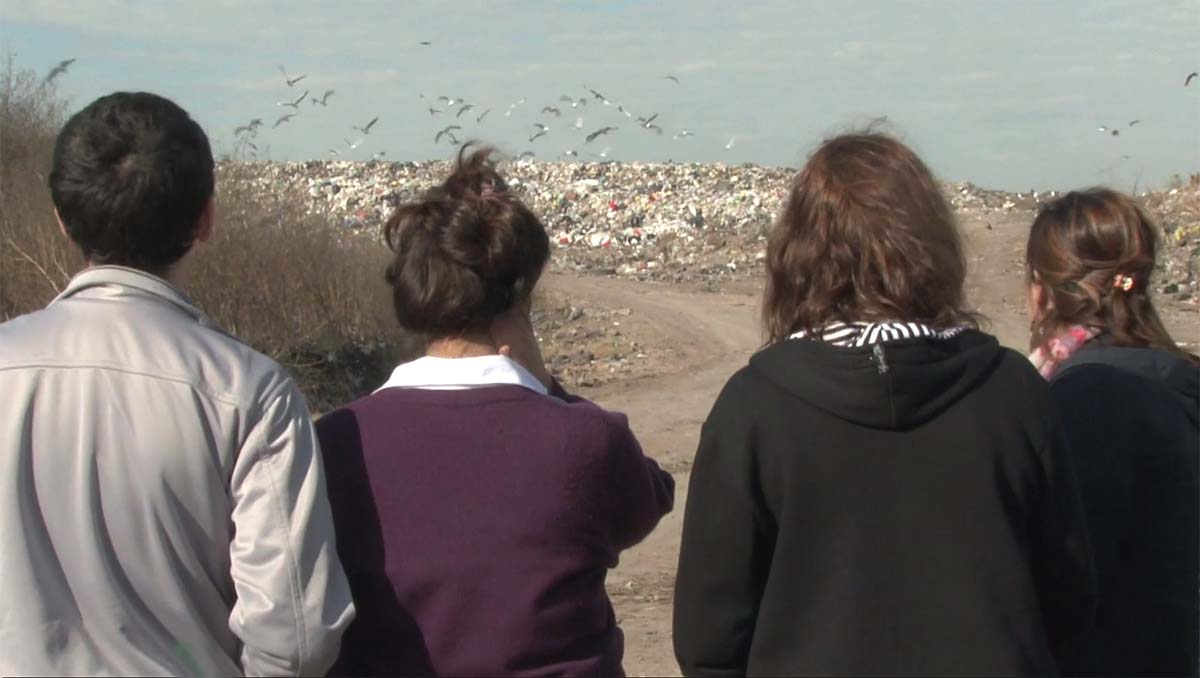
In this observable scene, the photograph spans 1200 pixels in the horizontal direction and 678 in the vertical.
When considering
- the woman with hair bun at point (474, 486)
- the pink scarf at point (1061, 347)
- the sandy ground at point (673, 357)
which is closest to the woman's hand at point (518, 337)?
the woman with hair bun at point (474, 486)

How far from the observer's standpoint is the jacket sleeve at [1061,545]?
7.34 ft

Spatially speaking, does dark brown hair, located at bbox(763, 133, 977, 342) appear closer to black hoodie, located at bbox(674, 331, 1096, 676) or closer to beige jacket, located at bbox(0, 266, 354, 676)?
black hoodie, located at bbox(674, 331, 1096, 676)

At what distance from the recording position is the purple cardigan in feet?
7.28

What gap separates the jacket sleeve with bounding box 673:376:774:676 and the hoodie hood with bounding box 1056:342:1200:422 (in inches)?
32.4

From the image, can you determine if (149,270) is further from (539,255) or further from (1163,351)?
(1163,351)

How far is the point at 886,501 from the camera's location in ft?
7.14

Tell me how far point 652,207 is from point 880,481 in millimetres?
27128

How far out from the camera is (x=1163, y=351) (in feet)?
8.77

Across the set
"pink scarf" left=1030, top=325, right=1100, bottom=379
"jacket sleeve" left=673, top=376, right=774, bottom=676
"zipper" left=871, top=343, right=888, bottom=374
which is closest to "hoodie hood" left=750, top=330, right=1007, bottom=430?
"zipper" left=871, top=343, right=888, bottom=374

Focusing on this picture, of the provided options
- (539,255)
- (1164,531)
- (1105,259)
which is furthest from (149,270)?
(1164,531)

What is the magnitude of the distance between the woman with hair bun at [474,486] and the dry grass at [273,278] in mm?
9325

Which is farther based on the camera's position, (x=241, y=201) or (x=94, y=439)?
(x=241, y=201)

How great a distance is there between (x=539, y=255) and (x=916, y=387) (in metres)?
0.70

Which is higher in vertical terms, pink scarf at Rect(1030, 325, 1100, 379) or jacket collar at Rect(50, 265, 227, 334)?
jacket collar at Rect(50, 265, 227, 334)
